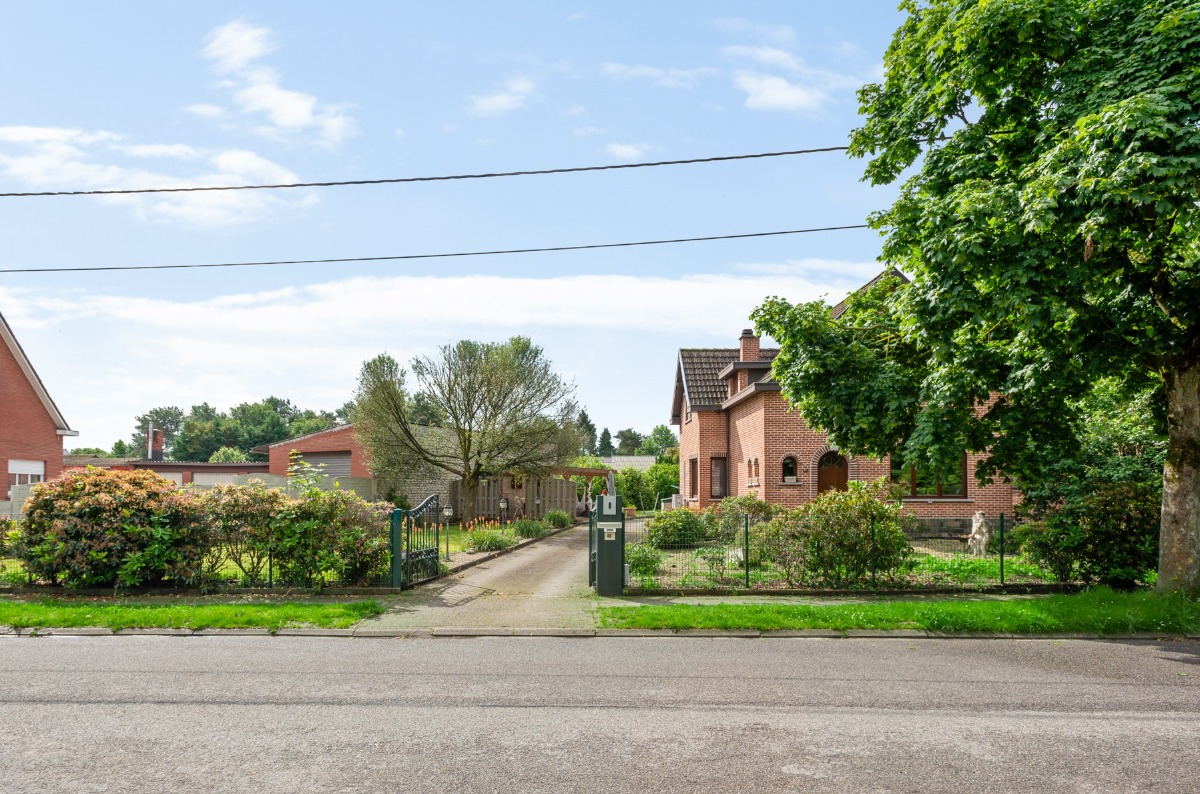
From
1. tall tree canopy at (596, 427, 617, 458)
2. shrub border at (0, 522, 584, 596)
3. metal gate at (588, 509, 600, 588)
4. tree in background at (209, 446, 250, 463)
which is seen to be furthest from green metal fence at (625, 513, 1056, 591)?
tall tree canopy at (596, 427, 617, 458)

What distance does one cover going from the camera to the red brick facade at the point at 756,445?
24250mm

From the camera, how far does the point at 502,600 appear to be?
12891 millimetres

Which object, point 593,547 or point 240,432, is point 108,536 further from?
point 240,432

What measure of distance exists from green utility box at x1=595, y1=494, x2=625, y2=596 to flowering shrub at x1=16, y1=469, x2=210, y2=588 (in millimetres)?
6207

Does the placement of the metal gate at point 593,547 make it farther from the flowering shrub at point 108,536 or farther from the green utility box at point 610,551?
the flowering shrub at point 108,536

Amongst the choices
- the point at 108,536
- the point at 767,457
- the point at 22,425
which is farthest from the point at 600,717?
the point at 22,425

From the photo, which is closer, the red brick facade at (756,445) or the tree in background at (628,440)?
the red brick facade at (756,445)

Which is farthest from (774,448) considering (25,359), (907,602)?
(25,359)

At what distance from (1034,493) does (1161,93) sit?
955cm

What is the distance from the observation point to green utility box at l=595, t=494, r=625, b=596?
13250mm

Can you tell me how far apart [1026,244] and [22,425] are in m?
35.1

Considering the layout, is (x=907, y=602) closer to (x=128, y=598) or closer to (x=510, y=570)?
(x=510, y=570)

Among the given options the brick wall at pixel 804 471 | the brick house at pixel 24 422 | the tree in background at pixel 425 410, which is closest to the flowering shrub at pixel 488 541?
the brick wall at pixel 804 471

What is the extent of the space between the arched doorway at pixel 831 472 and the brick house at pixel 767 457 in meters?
0.03
